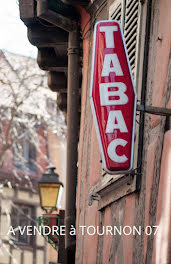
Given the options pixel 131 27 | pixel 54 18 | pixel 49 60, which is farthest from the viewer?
pixel 49 60

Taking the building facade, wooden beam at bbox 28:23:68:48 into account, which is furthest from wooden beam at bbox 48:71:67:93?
wooden beam at bbox 28:23:68:48

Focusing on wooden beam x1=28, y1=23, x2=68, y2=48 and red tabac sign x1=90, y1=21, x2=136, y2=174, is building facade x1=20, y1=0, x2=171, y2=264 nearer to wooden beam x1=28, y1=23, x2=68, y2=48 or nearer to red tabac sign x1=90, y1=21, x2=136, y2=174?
wooden beam x1=28, y1=23, x2=68, y2=48

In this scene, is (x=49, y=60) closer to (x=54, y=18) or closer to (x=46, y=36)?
(x=46, y=36)

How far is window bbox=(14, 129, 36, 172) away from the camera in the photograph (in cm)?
3256

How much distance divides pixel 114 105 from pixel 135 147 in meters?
1.28

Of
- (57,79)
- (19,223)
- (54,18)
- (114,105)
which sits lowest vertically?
(19,223)

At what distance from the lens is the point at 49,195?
609 inches

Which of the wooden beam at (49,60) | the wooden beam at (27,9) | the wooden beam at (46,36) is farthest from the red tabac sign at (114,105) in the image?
the wooden beam at (49,60)

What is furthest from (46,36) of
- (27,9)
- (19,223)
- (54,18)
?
(19,223)

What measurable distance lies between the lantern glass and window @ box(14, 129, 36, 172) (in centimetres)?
1650

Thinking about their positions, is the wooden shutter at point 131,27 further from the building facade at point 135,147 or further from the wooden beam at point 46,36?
the wooden beam at point 46,36

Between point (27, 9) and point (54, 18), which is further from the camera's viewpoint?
point (27, 9)

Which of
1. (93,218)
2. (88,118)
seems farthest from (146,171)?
(88,118)

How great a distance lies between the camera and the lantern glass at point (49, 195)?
15359 mm
